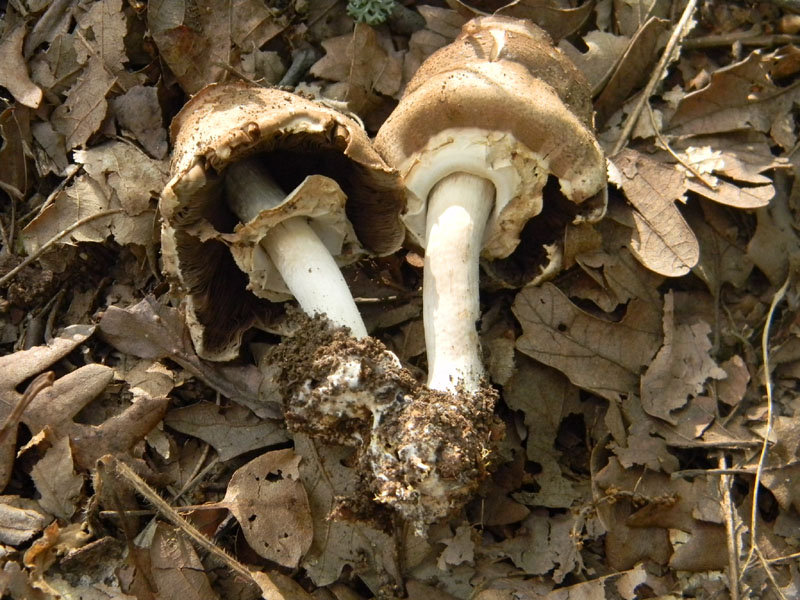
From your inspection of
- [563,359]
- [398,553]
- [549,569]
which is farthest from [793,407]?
[398,553]

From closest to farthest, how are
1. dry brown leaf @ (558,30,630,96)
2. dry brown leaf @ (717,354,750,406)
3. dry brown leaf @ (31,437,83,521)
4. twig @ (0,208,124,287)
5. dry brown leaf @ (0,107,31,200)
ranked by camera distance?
dry brown leaf @ (31,437,83,521) → dry brown leaf @ (717,354,750,406) → twig @ (0,208,124,287) → dry brown leaf @ (0,107,31,200) → dry brown leaf @ (558,30,630,96)

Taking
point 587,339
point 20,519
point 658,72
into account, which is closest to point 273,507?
point 20,519

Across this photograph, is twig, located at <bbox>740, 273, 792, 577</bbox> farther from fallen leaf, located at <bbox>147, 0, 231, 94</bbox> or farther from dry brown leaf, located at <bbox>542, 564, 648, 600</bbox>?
fallen leaf, located at <bbox>147, 0, 231, 94</bbox>

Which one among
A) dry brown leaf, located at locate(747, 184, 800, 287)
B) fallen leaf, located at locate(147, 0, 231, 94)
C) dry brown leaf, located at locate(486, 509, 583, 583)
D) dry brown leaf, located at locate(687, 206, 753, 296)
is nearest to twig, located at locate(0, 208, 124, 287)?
fallen leaf, located at locate(147, 0, 231, 94)

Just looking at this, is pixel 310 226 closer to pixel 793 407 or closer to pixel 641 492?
pixel 641 492

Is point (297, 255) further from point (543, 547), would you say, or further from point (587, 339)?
point (543, 547)

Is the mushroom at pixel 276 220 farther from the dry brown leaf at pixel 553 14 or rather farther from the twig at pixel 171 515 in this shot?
the dry brown leaf at pixel 553 14
